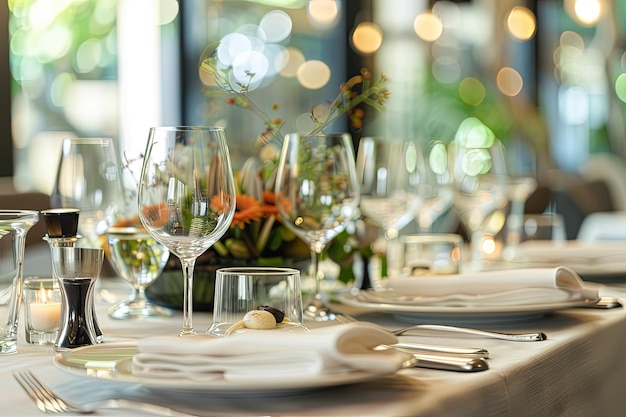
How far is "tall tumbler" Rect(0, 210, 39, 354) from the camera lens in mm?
1077

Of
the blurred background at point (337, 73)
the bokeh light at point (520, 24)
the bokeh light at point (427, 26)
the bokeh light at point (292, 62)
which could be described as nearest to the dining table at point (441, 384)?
the blurred background at point (337, 73)

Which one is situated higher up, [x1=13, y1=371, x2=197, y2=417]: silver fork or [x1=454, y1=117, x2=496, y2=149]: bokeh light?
[x1=454, y1=117, x2=496, y2=149]: bokeh light

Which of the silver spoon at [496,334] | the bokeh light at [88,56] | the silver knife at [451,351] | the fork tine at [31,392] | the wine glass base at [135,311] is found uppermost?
the bokeh light at [88,56]

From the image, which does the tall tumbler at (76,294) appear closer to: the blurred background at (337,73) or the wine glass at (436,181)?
the blurred background at (337,73)

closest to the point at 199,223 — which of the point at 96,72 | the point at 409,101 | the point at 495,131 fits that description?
the point at 96,72

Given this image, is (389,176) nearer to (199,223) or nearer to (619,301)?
(619,301)

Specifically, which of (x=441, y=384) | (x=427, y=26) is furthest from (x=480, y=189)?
(x=427, y=26)

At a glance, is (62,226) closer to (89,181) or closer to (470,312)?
(89,181)

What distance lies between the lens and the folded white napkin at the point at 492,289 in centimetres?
128

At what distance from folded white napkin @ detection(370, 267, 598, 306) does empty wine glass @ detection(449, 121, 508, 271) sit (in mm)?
618

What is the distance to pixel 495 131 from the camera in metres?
8.86

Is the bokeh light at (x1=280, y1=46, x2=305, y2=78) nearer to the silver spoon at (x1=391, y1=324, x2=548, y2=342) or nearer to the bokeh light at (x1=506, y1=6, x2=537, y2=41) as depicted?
the bokeh light at (x1=506, y1=6, x2=537, y2=41)

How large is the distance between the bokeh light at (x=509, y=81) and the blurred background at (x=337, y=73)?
0.05 feet

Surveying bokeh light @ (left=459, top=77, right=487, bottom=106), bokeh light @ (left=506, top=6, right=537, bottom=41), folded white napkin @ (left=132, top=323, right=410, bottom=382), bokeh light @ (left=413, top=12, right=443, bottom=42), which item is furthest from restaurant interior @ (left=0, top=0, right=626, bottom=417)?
bokeh light @ (left=506, top=6, right=537, bottom=41)
